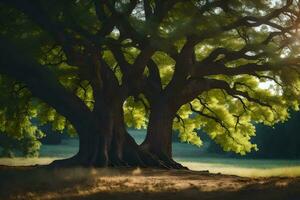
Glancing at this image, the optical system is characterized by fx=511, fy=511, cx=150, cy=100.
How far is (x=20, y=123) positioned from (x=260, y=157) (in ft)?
105

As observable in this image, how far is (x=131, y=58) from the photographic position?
30281mm

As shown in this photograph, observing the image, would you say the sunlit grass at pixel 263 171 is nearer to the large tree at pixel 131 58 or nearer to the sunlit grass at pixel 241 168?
the sunlit grass at pixel 241 168

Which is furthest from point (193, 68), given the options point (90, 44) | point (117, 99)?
point (90, 44)

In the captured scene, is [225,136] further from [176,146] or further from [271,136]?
[176,146]

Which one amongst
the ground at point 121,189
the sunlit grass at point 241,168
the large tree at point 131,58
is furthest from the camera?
the sunlit grass at point 241,168

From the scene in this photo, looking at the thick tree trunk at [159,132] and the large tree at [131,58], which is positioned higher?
the large tree at [131,58]

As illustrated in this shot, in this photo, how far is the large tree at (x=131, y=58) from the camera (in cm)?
2108

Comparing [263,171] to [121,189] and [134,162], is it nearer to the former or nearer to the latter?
[134,162]

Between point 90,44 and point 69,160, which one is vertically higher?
point 90,44

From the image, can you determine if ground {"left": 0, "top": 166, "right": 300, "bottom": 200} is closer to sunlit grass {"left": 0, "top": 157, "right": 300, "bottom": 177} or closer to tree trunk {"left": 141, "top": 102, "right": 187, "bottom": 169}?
tree trunk {"left": 141, "top": 102, "right": 187, "bottom": 169}

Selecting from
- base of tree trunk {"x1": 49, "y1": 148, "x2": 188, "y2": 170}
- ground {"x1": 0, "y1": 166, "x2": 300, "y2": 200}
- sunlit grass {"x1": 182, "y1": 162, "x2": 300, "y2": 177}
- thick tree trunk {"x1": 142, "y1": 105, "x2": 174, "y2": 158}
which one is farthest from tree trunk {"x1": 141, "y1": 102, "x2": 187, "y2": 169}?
ground {"x1": 0, "y1": 166, "x2": 300, "y2": 200}

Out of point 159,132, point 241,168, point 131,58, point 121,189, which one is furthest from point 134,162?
point 241,168

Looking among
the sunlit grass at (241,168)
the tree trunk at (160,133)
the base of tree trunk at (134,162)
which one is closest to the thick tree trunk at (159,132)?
the tree trunk at (160,133)

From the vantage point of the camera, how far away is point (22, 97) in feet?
92.8
